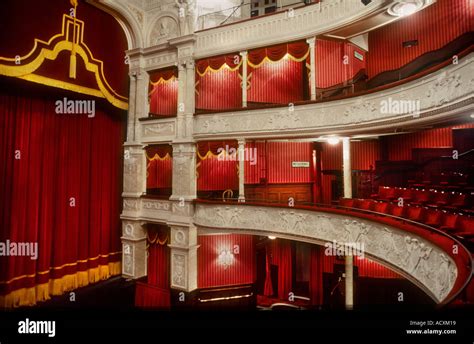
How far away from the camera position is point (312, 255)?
35.4 ft

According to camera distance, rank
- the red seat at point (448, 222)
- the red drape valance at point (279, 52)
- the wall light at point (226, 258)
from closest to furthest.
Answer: the red seat at point (448, 222) < the red drape valance at point (279, 52) < the wall light at point (226, 258)

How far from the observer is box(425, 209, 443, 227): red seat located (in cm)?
514

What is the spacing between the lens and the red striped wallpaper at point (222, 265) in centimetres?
1054

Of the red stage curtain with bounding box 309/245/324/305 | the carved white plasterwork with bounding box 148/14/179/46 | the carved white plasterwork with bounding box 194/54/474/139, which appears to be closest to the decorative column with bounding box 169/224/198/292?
the carved white plasterwork with bounding box 194/54/474/139

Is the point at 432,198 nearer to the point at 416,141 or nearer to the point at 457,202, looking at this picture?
the point at 457,202

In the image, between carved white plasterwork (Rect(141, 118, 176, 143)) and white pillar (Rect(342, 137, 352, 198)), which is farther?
carved white plasterwork (Rect(141, 118, 176, 143))

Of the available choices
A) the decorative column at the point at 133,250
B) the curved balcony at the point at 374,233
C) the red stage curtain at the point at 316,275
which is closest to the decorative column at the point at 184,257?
the curved balcony at the point at 374,233

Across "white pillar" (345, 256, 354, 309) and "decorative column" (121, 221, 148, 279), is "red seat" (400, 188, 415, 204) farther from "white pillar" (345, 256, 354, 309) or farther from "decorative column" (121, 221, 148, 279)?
"decorative column" (121, 221, 148, 279)

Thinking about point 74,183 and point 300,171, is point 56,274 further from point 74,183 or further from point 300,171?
point 300,171

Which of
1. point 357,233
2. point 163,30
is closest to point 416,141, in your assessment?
point 357,233

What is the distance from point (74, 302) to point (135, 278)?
1.97m

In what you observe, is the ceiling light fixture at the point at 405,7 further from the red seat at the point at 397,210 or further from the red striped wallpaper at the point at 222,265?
the red striped wallpaper at the point at 222,265

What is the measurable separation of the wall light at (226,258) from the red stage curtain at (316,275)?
9.18 feet

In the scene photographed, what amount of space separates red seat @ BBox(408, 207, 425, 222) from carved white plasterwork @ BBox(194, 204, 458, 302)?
498mm
